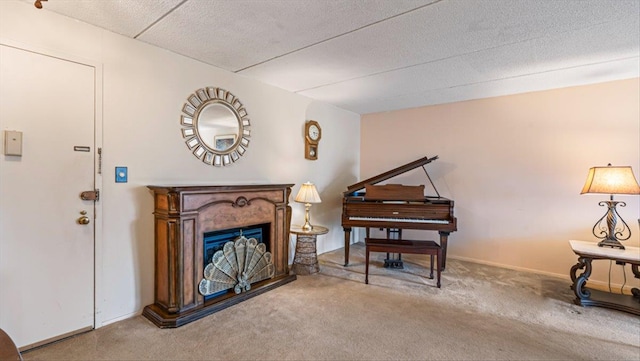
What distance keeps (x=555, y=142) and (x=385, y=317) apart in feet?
10.2

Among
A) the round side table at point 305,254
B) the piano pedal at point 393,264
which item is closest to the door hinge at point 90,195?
the round side table at point 305,254

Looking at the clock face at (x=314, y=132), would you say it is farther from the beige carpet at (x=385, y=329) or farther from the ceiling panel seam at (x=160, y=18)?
the ceiling panel seam at (x=160, y=18)

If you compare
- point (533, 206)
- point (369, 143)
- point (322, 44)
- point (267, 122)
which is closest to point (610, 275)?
point (533, 206)

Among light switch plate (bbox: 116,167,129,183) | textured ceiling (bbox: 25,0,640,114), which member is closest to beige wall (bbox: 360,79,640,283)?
textured ceiling (bbox: 25,0,640,114)

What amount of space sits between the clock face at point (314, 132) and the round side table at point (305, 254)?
1.34 metres

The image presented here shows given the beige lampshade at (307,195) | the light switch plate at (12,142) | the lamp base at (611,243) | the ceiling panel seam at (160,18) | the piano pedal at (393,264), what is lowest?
the piano pedal at (393,264)

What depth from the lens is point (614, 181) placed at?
2.81 meters

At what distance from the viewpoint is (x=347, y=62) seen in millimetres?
2848

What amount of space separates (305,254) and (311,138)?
62.7 inches

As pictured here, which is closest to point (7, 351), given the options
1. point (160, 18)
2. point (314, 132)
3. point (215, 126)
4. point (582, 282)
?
point (160, 18)

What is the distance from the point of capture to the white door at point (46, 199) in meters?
1.90

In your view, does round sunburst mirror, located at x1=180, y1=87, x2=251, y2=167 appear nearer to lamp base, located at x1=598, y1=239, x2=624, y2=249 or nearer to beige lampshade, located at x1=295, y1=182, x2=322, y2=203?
beige lampshade, located at x1=295, y1=182, x2=322, y2=203

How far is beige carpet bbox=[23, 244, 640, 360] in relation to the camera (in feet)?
6.53

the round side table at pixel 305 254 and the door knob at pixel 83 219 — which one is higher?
the door knob at pixel 83 219
